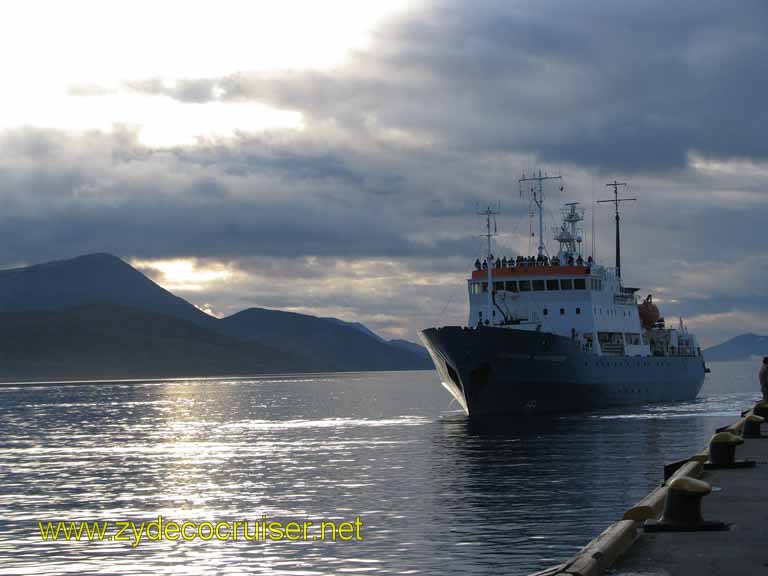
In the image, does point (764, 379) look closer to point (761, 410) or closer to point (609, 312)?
point (761, 410)

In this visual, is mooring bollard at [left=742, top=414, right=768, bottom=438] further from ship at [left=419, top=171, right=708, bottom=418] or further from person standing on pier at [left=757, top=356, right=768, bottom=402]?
ship at [left=419, top=171, right=708, bottom=418]

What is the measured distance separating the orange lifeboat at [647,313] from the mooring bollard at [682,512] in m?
77.5

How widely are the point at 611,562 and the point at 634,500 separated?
17.6 metres

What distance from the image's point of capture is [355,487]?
34750 mm

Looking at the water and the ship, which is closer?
the water

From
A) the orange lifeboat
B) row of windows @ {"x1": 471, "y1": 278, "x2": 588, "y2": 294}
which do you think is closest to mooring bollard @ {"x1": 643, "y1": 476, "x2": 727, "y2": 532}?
row of windows @ {"x1": 471, "y1": 278, "x2": 588, "y2": 294}

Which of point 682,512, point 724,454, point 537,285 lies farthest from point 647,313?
point 682,512

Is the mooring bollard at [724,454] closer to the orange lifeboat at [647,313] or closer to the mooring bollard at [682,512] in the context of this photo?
the mooring bollard at [682,512]

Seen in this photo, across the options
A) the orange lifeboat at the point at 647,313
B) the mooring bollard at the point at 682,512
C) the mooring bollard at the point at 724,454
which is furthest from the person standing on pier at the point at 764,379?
the orange lifeboat at the point at 647,313

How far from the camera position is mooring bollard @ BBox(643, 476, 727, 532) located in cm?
1493

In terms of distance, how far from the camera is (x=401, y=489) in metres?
34.1

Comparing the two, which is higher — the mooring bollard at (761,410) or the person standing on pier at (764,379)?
the person standing on pier at (764,379)

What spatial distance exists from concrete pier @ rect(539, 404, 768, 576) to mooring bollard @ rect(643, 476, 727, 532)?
0.11 m

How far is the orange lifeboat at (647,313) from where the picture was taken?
91188 millimetres
